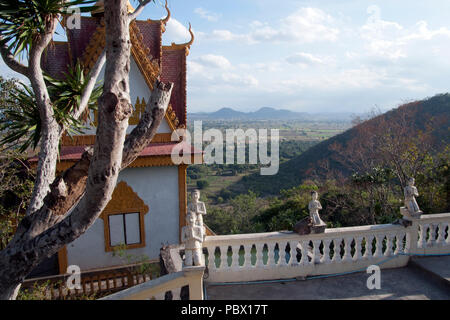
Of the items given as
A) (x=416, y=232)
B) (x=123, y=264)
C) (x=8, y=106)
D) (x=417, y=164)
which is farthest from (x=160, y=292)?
(x=417, y=164)

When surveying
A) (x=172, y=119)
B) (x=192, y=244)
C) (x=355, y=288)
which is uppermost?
(x=172, y=119)

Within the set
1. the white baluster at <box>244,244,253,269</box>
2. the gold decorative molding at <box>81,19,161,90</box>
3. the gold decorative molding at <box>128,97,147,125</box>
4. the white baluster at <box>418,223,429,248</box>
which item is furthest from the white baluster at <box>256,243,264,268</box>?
→ the gold decorative molding at <box>81,19,161,90</box>

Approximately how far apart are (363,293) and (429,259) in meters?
1.94

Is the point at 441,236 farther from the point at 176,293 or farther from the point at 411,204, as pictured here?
the point at 176,293

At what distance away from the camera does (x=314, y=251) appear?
20.6 feet

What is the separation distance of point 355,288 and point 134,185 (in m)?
6.42

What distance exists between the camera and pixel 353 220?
12.9 metres

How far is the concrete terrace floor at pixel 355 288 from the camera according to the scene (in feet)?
18.4

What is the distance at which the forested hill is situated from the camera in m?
17.2

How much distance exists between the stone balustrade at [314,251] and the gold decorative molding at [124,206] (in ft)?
13.8

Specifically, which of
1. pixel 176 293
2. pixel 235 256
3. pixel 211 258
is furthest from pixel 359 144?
pixel 176 293

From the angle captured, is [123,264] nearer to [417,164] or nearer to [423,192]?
[423,192]

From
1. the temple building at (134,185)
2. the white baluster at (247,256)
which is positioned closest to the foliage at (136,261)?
the temple building at (134,185)
